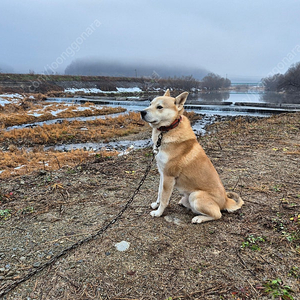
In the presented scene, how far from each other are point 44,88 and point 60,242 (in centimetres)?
6148

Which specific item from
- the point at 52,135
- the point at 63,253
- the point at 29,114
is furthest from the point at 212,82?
the point at 63,253

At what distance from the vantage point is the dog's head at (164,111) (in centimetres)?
314

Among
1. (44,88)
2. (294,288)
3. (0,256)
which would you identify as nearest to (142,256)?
(294,288)

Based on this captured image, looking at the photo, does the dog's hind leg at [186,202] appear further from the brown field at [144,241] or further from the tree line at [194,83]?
the tree line at [194,83]

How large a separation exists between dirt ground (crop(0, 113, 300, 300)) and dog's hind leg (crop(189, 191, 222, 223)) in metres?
0.12

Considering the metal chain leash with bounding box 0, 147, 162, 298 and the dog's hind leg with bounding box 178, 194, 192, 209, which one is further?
the dog's hind leg with bounding box 178, 194, 192, 209

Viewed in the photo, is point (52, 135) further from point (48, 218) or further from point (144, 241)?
point (144, 241)

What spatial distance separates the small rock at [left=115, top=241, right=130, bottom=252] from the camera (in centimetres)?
279

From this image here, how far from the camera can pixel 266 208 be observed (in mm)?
A: 3654

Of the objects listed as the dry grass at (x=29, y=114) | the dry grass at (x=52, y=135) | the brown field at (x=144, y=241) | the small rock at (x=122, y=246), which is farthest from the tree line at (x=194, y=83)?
the small rock at (x=122, y=246)

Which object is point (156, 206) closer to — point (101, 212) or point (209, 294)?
point (101, 212)

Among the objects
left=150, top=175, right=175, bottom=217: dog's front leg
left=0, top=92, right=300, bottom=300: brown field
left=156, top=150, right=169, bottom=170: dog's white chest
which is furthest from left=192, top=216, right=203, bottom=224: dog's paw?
left=156, top=150, right=169, bottom=170: dog's white chest

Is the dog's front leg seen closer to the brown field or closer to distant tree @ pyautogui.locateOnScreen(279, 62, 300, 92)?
the brown field

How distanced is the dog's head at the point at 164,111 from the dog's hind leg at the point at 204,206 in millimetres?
1201
